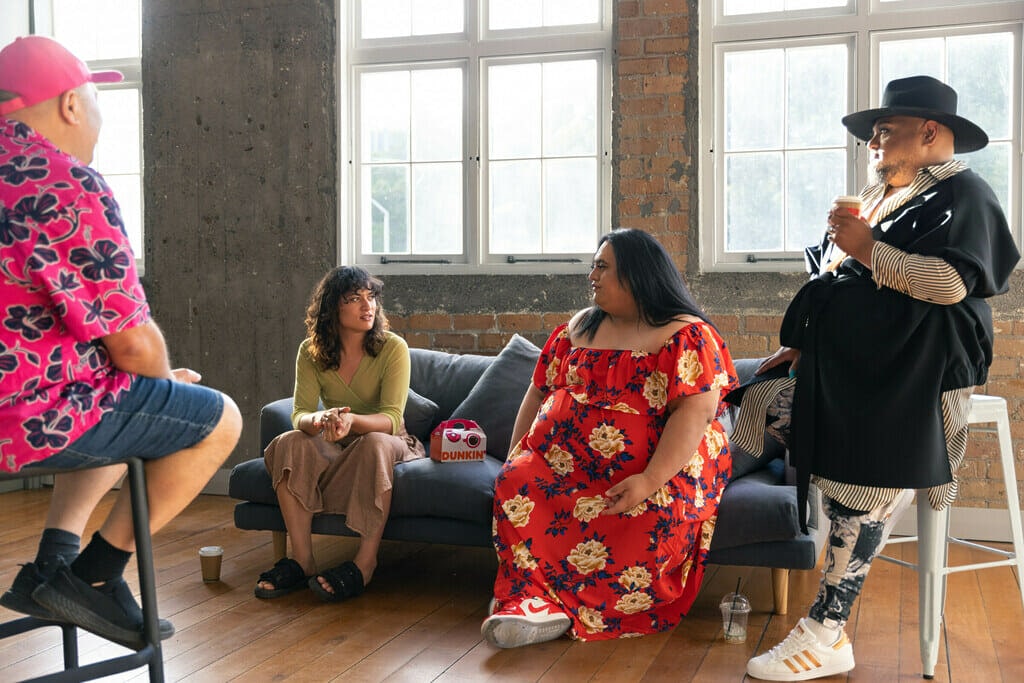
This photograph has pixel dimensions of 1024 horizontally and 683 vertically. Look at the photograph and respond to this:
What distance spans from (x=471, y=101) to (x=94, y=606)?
3.63 m

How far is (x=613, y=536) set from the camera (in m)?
3.20

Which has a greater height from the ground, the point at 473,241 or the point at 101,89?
the point at 101,89

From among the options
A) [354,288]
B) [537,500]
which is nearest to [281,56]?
[354,288]

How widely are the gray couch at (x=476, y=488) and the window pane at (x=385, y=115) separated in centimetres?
126

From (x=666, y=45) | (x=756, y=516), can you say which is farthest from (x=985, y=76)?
(x=756, y=516)

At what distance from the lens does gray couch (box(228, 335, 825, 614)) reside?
3299 millimetres

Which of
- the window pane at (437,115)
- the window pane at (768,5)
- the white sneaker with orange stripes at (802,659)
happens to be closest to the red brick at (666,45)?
the window pane at (768,5)

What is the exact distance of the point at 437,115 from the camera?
524cm

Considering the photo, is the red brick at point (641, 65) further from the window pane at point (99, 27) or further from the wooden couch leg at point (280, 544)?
the window pane at point (99, 27)

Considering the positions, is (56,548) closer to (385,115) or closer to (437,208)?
(437,208)

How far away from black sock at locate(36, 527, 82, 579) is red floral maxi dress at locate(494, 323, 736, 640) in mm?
1446

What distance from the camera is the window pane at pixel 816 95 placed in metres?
4.66

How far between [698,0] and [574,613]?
9.37 ft

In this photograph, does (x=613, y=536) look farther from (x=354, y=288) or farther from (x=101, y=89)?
(x=101, y=89)
